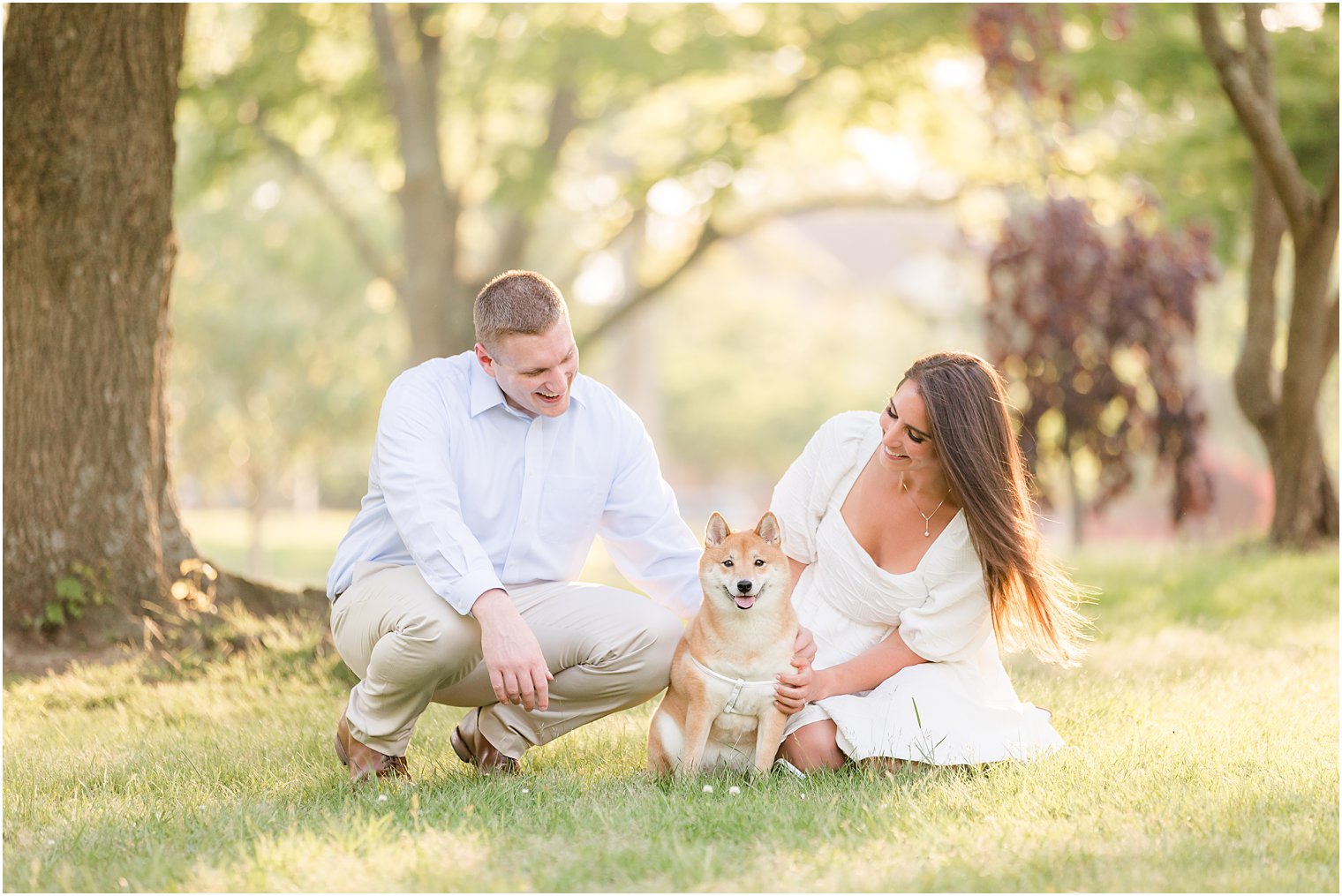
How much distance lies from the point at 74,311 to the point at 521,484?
9.23ft

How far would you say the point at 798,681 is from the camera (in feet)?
12.1

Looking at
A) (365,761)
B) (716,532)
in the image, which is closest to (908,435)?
(716,532)

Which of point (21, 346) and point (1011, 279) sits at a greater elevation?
point (1011, 279)

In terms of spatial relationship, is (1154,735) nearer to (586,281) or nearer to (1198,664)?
(1198,664)

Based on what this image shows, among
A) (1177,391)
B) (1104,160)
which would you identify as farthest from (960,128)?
(1177,391)

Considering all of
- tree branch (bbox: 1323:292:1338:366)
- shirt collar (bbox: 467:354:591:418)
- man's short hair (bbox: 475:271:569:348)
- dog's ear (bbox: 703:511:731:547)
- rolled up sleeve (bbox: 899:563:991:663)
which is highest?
tree branch (bbox: 1323:292:1338:366)

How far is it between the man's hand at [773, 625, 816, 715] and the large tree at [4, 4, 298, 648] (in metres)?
3.15

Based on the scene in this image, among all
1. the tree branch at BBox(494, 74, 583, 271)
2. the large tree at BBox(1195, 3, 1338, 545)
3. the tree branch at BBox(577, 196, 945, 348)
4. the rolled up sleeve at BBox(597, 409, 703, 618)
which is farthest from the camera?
the tree branch at BBox(577, 196, 945, 348)

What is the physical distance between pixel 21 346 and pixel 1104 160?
362 inches

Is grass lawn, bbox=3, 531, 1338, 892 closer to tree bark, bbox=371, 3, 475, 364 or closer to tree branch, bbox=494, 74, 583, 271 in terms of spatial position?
tree bark, bbox=371, 3, 475, 364

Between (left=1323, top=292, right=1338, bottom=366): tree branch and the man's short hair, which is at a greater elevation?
(left=1323, top=292, right=1338, bottom=366): tree branch

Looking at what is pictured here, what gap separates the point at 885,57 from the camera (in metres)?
11.0

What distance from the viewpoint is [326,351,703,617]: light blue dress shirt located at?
3.87 m

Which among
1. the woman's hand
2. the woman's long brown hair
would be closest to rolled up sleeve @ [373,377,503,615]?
the woman's hand
